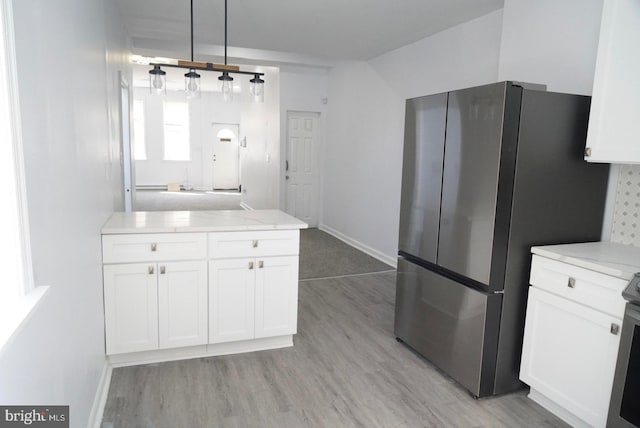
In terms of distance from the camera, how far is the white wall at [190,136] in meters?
12.8

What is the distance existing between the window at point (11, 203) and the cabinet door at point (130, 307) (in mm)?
1552

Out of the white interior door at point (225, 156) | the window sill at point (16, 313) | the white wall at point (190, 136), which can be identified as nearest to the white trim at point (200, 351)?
the window sill at point (16, 313)

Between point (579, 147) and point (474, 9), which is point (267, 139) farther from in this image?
point (579, 147)

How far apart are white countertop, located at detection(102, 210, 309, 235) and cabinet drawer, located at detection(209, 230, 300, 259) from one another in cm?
5

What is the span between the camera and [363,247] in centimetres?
614

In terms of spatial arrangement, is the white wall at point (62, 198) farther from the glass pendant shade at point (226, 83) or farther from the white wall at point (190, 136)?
the white wall at point (190, 136)

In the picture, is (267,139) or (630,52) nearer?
(630,52)

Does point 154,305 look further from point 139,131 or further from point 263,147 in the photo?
point 139,131

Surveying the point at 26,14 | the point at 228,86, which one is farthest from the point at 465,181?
the point at 26,14

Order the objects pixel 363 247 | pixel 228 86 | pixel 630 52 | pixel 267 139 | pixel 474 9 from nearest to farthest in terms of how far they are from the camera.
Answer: pixel 630 52
pixel 228 86
pixel 474 9
pixel 363 247
pixel 267 139

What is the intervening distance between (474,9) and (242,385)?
3.47 metres

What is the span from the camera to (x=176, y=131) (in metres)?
13.2

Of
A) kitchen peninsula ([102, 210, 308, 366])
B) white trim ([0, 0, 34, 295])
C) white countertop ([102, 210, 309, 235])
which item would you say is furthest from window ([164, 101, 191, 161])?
white trim ([0, 0, 34, 295])

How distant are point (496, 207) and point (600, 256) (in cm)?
57
